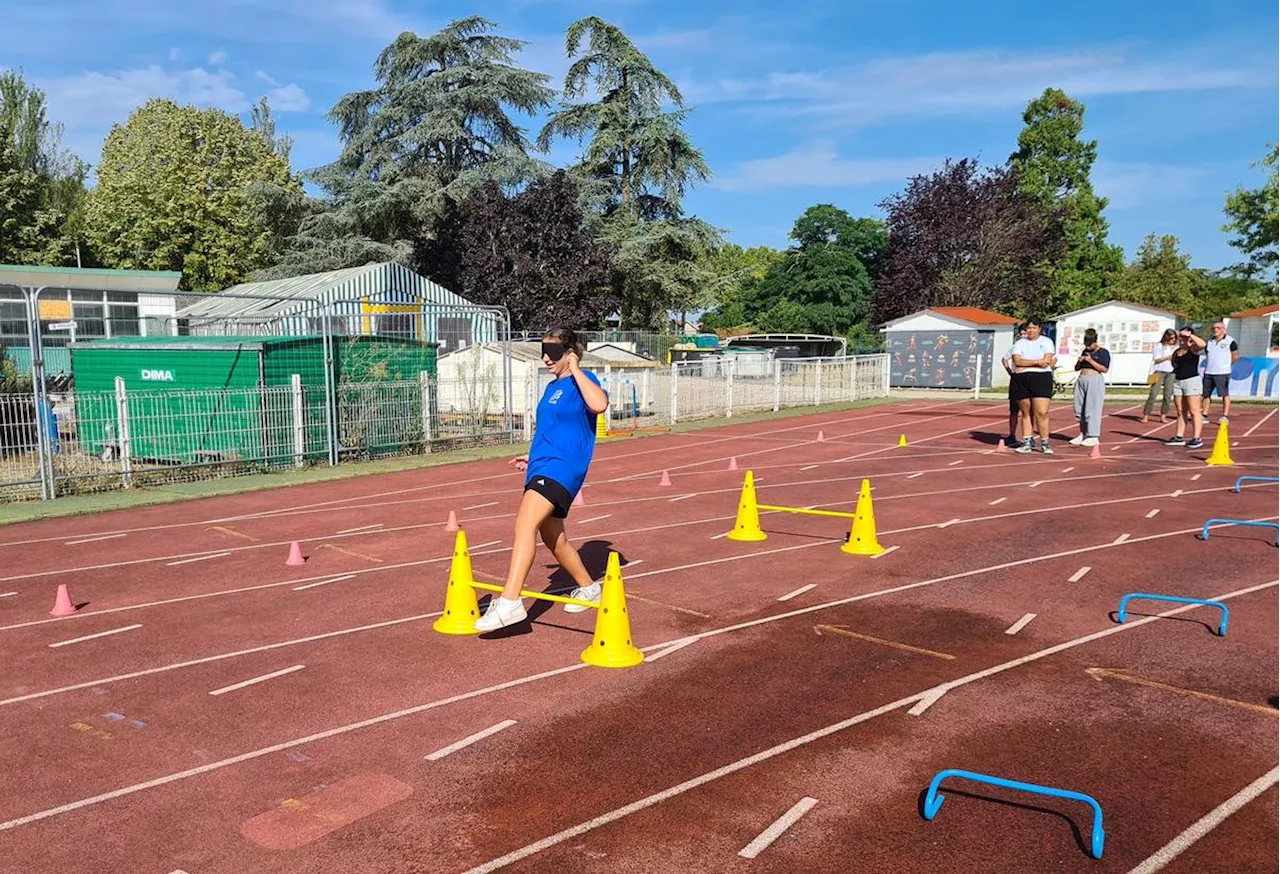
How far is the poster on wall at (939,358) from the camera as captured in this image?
35000 mm

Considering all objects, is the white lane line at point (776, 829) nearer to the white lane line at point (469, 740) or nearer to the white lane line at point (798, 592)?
the white lane line at point (469, 740)

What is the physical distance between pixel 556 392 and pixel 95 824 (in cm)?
337

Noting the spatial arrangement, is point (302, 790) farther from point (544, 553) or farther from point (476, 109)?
point (476, 109)

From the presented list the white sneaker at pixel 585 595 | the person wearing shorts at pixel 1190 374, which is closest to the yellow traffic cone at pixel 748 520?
the white sneaker at pixel 585 595

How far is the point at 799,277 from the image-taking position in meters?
64.8

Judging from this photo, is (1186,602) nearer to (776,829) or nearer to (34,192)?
(776,829)

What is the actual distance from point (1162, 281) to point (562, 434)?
219 ft

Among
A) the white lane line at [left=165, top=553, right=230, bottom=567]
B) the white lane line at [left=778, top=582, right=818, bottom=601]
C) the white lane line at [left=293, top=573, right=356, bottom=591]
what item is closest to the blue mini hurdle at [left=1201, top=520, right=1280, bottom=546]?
the white lane line at [left=778, top=582, right=818, bottom=601]

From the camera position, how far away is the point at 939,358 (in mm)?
35781

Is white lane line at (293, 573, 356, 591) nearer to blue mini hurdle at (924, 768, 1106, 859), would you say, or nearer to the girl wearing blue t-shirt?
the girl wearing blue t-shirt

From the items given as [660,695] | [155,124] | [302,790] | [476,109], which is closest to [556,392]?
[660,695]

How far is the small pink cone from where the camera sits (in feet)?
22.8

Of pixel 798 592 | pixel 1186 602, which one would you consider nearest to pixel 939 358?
pixel 798 592

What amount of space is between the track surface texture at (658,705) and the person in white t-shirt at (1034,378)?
536 centimetres
